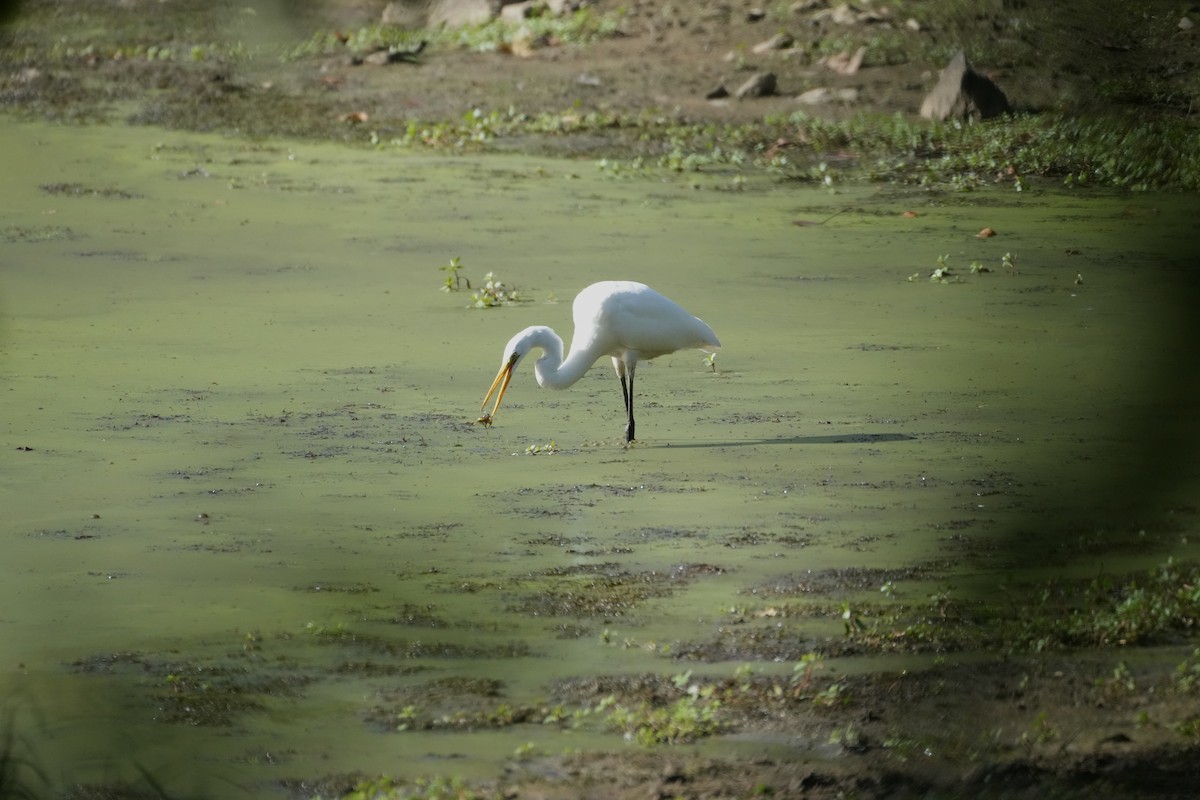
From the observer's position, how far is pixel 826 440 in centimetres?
543

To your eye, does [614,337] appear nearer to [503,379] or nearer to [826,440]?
[503,379]

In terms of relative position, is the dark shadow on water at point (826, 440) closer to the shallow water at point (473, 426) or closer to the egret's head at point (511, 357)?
the shallow water at point (473, 426)

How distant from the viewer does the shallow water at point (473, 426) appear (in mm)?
1595

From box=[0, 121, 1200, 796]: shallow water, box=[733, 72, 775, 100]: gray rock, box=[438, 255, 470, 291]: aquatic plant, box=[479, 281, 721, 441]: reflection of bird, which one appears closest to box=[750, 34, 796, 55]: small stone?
box=[733, 72, 775, 100]: gray rock

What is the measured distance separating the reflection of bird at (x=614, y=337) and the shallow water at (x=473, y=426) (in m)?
0.20

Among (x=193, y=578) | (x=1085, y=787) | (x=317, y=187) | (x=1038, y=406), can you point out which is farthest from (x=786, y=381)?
(x=317, y=187)

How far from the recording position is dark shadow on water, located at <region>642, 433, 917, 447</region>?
212 inches

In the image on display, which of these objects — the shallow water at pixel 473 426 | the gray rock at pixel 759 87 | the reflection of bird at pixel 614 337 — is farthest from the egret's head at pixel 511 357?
the gray rock at pixel 759 87

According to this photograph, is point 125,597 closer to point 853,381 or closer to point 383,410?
point 383,410

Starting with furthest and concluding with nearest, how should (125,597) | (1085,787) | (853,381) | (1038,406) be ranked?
(853,381)
(1038,406)
(125,597)
(1085,787)

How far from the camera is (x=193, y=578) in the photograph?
406cm

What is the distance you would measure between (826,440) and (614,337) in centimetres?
74

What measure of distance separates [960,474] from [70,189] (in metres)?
6.56

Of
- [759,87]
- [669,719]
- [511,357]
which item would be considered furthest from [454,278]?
[669,719]
